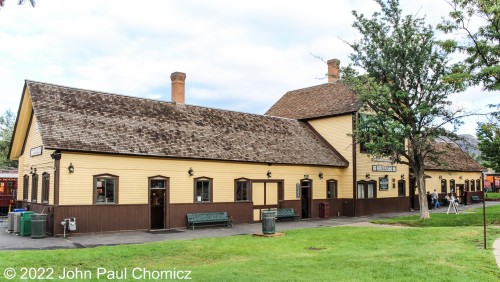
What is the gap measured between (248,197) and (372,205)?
1014cm

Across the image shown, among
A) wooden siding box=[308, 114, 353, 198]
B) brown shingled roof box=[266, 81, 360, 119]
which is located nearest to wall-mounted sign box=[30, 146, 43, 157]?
wooden siding box=[308, 114, 353, 198]

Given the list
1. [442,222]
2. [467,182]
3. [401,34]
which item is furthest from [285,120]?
[467,182]

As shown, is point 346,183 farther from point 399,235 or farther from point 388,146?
point 399,235

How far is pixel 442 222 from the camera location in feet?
70.8

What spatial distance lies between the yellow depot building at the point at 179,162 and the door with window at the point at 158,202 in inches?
1.8

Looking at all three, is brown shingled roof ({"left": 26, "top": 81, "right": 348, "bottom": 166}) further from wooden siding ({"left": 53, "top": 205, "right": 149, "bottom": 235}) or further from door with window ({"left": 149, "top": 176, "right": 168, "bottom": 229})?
wooden siding ({"left": 53, "top": 205, "right": 149, "bottom": 235})

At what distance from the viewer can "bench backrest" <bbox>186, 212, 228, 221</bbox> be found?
21016mm

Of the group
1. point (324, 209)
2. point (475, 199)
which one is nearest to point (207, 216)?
point (324, 209)

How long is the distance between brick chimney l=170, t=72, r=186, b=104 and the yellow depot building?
58 mm

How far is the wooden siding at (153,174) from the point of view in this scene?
1809cm

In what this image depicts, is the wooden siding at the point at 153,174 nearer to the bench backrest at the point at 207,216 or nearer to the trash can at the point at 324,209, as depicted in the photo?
the bench backrest at the point at 207,216

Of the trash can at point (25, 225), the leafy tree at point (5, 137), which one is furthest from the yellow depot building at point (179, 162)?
the leafy tree at point (5, 137)

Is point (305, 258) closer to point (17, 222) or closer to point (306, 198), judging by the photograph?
point (17, 222)

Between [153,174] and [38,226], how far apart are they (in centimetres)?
527
